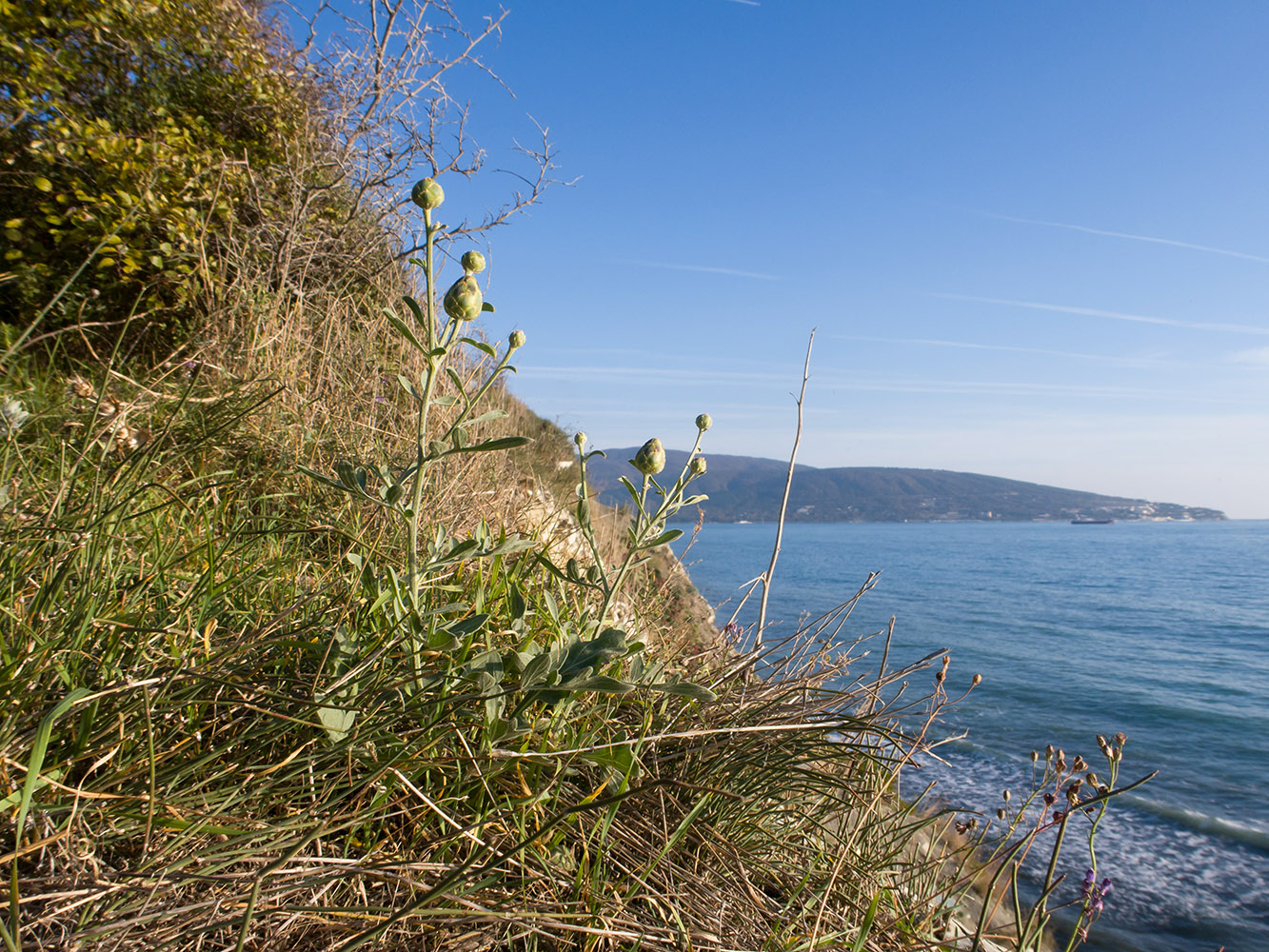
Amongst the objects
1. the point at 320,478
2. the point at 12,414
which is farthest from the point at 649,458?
the point at 12,414

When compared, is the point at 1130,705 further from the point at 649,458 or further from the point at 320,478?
the point at 320,478

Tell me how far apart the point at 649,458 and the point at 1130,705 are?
17.7 meters

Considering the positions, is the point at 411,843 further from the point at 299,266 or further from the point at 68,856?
the point at 299,266

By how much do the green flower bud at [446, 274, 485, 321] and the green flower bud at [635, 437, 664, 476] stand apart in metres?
0.45

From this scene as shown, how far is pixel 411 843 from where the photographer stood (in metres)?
1.21

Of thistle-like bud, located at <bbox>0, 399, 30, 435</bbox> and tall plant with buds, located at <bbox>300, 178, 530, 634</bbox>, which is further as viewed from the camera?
thistle-like bud, located at <bbox>0, 399, 30, 435</bbox>

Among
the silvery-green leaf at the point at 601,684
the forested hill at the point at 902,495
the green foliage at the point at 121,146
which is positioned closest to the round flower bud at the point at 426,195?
the silvery-green leaf at the point at 601,684

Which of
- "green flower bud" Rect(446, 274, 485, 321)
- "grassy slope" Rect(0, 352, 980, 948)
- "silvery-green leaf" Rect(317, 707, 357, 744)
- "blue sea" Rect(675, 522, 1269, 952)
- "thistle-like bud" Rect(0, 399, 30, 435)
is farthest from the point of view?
"blue sea" Rect(675, 522, 1269, 952)

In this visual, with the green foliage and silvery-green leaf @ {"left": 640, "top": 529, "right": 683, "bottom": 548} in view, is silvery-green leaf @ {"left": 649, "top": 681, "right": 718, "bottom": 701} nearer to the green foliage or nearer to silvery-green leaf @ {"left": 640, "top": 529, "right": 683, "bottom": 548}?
silvery-green leaf @ {"left": 640, "top": 529, "right": 683, "bottom": 548}

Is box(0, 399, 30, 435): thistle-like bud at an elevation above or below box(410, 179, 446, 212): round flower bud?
below

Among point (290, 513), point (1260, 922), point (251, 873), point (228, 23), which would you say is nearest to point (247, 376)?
Answer: point (290, 513)

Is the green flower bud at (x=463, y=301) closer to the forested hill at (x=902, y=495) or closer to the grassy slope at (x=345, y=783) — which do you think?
the grassy slope at (x=345, y=783)

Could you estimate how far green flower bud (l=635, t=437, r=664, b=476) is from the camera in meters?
1.39

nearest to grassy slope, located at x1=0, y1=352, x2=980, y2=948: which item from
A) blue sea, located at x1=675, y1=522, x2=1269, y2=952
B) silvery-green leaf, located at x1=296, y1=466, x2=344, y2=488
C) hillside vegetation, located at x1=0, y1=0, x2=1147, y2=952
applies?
hillside vegetation, located at x1=0, y1=0, x2=1147, y2=952
